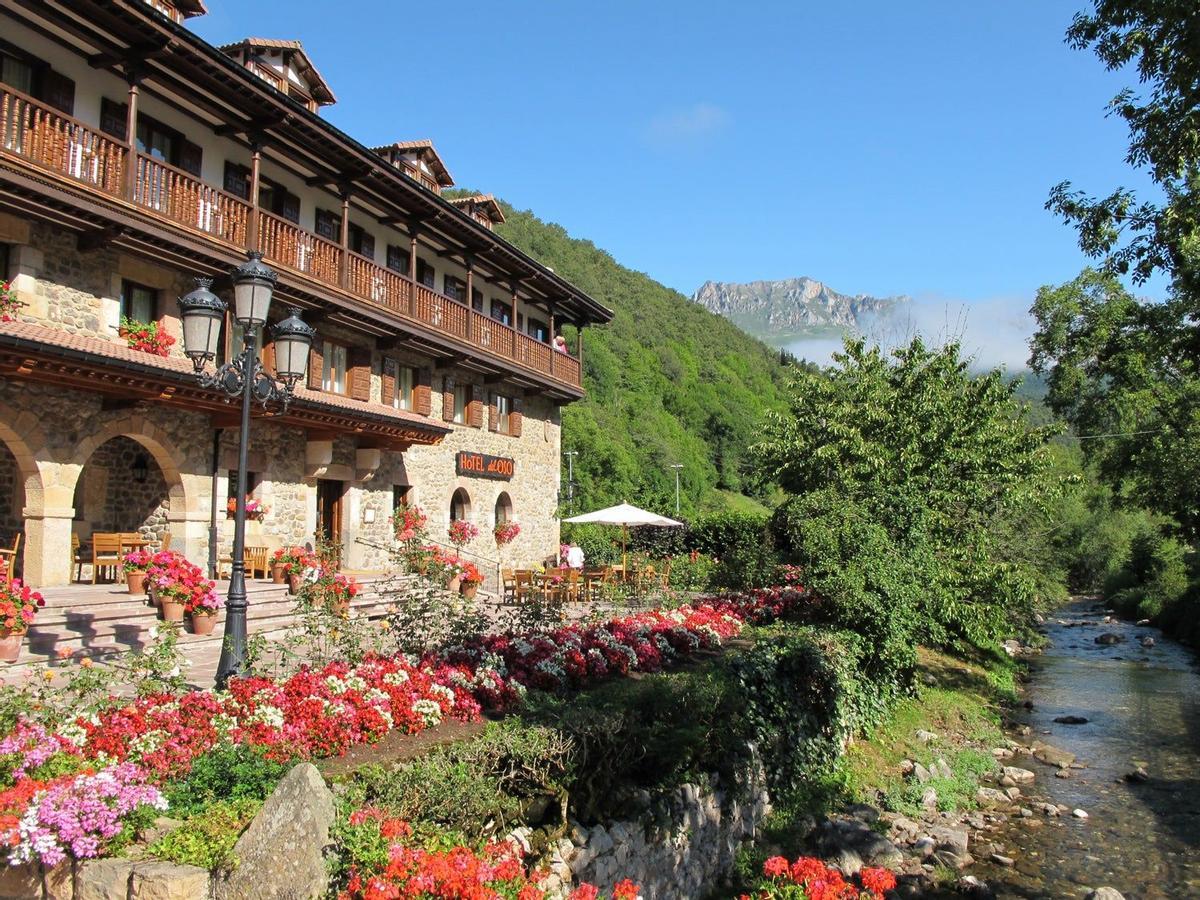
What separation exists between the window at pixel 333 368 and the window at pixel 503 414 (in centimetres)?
596

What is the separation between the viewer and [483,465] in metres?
21.5

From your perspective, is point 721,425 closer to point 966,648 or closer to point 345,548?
point 966,648

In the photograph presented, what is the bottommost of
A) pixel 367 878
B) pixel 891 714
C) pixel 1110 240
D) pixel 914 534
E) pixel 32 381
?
pixel 891 714

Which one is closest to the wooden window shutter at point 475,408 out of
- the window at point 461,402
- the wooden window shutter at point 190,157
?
the window at point 461,402

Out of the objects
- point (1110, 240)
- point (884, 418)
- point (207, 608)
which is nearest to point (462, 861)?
point (207, 608)

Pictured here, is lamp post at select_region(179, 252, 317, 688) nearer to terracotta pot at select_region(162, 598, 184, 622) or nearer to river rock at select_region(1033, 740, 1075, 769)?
terracotta pot at select_region(162, 598, 184, 622)

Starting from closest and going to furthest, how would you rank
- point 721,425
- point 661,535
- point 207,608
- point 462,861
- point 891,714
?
point 462,861, point 207,608, point 891,714, point 661,535, point 721,425

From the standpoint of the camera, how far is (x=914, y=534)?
13898mm

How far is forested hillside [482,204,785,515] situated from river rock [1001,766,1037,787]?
37776 millimetres

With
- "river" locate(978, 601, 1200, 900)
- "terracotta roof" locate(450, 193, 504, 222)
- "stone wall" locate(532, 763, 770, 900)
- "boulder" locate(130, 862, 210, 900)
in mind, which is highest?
"terracotta roof" locate(450, 193, 504, 222)

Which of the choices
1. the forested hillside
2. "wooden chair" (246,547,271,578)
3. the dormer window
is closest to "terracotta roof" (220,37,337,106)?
the dormer window

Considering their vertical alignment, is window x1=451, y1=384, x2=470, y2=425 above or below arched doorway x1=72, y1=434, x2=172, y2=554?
above

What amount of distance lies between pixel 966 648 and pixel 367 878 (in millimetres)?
19308

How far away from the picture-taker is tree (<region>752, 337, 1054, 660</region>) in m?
13.0
